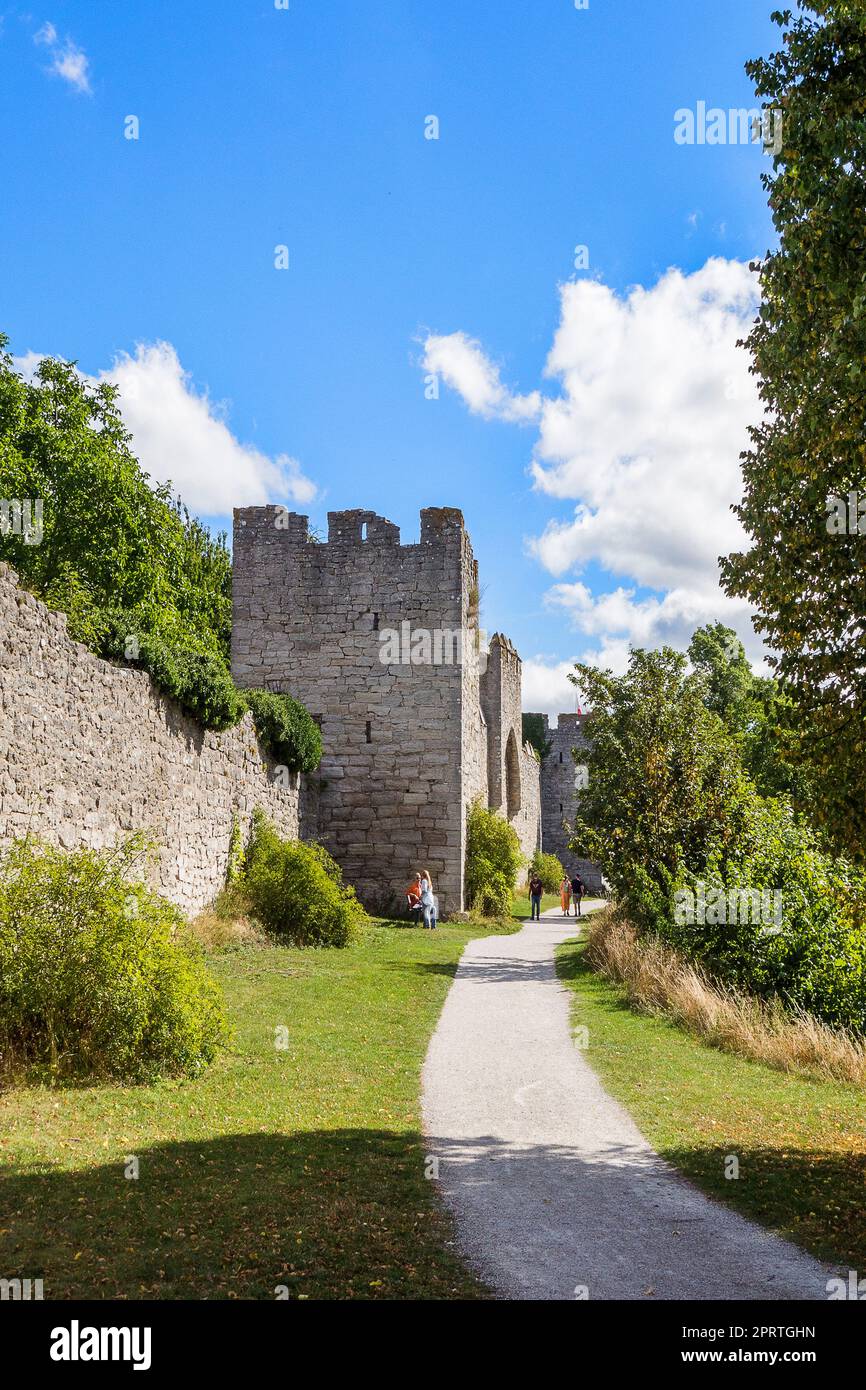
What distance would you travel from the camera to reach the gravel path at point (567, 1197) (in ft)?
13.6

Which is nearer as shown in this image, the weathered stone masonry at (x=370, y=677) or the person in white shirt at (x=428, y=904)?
the person in white shirt at (x=428, y=904)

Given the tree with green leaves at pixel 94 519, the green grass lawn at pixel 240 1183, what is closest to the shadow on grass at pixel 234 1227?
the green grass lawn at pixel 240 1183

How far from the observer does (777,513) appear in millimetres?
5652

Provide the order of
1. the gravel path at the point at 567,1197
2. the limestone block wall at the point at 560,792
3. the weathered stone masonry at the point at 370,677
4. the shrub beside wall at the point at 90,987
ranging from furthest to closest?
the limestone block wall at the point at 560,792
the weathered stone masonry at the point at 370,677
the shrub beside wall at the point at 90,987
the gravel path at the point at 567,1197

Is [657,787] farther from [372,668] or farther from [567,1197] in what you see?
[567,1197]

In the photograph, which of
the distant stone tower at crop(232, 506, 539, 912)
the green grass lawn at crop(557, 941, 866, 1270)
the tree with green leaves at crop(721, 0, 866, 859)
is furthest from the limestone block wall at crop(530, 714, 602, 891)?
the tree with green leaves at crop(721, 0, 866, 859)

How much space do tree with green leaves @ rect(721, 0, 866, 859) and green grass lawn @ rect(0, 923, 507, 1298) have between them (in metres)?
3.47

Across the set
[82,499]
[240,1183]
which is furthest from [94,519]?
[240,1183]

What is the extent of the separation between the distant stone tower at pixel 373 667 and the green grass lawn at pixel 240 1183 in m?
11.7

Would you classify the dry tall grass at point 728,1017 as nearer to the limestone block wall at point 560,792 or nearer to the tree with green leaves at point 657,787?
the tree with green leaves at point 657,787

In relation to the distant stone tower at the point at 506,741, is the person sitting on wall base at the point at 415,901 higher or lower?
lower

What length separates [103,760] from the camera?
10914 millimetres

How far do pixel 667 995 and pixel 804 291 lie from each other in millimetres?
8566
